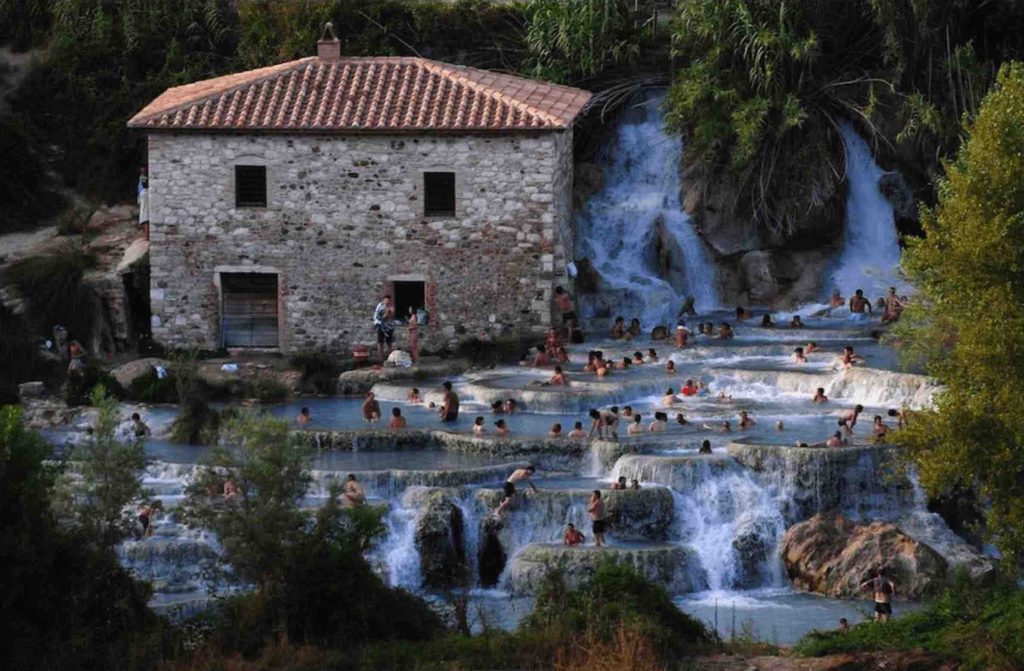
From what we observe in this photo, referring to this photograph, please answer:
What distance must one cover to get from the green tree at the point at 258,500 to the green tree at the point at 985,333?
7.94 m

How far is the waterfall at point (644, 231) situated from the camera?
49188 millimetres

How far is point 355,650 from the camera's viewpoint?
94.5 feet

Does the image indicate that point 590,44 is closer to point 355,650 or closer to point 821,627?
point 821,627

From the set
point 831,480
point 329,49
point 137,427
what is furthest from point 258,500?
point 329,49

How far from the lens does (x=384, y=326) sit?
1804 inches

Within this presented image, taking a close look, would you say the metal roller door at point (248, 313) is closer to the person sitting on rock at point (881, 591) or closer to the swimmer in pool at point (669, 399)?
the swimmer in pool at point (669, 399)

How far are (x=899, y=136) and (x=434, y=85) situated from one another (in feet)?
30.9

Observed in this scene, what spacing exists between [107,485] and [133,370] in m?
14.2

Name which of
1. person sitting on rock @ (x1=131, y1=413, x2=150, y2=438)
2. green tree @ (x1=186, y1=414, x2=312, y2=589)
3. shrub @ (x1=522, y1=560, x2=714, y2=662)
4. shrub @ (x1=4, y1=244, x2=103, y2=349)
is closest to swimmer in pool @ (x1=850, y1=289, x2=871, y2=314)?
shrub @ (x1=4, y1=244, x2=103, y2=349)

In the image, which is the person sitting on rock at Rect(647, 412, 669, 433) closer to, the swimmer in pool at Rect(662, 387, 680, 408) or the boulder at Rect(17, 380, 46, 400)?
the swimmer in pool at Rect(662, 387, 680, 408)

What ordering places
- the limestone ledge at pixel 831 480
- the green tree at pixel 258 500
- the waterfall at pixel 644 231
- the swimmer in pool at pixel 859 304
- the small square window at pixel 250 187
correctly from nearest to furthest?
1. the green tree at pixel 258 500
2. the limestone ledge at pixel 831 480
3. the small square window at pixel 250 187
4. the swimmer in pool at pixel 859 304
5. the waterfall at pixel 644 231

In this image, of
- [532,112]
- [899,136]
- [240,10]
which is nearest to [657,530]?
[532,112]

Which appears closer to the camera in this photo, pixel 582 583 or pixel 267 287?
pixel 582 583

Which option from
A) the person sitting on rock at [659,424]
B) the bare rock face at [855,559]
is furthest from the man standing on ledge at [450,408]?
the bare rock face at [855,559]
